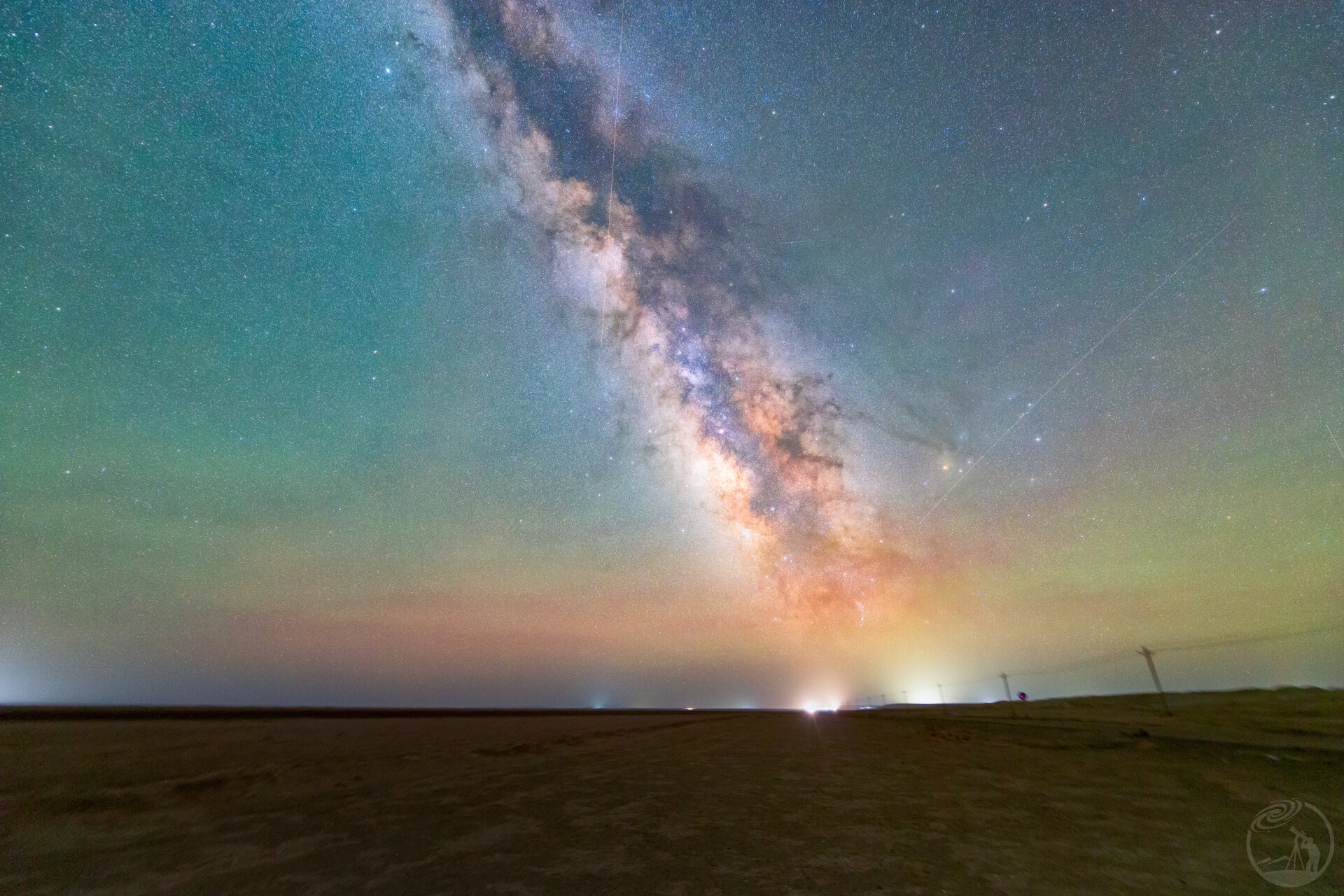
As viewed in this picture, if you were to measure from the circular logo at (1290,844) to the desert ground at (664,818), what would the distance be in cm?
14

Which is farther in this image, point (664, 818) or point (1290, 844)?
point (664, 818)

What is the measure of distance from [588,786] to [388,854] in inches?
161

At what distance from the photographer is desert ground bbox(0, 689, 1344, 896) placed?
4469 millimetres

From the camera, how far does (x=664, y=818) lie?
6461 mm

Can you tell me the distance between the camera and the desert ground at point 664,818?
4.47 m

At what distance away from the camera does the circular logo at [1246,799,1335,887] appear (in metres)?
4.50

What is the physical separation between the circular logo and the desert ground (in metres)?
0.14

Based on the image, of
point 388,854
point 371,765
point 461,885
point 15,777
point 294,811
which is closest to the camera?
point 461,885

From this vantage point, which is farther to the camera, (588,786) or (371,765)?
(371,765)

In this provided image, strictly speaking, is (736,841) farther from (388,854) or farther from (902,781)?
(902,781)

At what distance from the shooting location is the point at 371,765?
11.4 m

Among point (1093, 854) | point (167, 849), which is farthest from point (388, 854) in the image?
point (1093, 854)

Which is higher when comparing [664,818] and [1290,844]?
[1290,844]

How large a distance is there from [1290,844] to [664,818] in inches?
268
